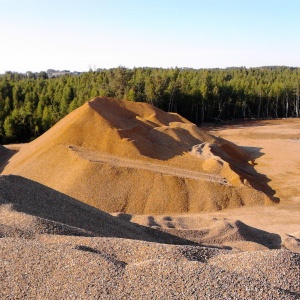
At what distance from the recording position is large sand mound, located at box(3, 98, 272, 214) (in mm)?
15758

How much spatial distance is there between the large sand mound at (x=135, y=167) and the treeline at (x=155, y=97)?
35.7 ft

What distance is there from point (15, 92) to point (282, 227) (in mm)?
38210

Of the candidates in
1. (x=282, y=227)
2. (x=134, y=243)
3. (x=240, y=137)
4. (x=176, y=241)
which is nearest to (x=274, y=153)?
(x=240, y=137)

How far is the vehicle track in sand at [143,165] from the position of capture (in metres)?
17.1

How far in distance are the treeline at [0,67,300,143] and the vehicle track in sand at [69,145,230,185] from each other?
14096 millimetres

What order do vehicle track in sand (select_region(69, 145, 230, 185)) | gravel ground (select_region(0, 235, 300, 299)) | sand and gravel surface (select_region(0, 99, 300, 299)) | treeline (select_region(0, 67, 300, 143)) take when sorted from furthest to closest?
1. treeline (select_region(0, 67, 300, 143))
2. vehicle track in sand (select_region(69, 145, 230, 185))
3. sand and gravel surface (select_region(0, 99, 300, 299))
4. gravel ground (select_region(0, 235, 300, 299))

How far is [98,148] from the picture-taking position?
1975 centimetres

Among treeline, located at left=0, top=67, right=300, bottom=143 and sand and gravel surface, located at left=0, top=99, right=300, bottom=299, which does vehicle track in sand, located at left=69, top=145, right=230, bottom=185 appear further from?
treeline, located at left=0, top=67, right=300, bottom=143

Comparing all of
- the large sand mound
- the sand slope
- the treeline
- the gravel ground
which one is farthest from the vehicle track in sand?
the treeline

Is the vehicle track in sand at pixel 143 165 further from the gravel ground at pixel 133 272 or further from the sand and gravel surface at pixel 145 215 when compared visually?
the gravel ground at pixel 133 272

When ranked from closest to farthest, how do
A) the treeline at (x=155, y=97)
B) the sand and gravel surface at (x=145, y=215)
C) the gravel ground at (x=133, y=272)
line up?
the gravel ground at (x=133, y=272), the sand and gravel surface at (x=145, y=215), the treeline at (x=155, y=97)

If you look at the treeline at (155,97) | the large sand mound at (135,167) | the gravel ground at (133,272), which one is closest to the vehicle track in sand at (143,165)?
the large sand mound at (135,167)

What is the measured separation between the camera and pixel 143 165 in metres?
17.8

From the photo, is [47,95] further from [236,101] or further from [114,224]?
[114,224]
